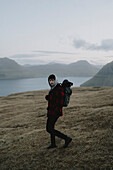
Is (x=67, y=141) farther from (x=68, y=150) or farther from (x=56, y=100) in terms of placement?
(x=56, y=100)

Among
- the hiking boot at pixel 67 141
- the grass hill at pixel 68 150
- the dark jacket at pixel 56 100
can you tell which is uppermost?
the dark jacket at pixel 56 100

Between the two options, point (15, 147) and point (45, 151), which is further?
point (15, 147)

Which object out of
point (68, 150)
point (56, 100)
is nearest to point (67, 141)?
point (68, 150)

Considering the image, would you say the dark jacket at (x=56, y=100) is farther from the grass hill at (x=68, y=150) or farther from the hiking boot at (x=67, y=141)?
the grass hill at (x=68, y=150)

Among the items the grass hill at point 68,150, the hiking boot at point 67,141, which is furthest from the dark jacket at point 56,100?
the grass hill at point 68,150

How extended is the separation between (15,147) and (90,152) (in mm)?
5675

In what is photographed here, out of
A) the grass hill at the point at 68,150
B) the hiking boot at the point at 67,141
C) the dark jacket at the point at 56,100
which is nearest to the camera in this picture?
the grass hill at the point at 68,150

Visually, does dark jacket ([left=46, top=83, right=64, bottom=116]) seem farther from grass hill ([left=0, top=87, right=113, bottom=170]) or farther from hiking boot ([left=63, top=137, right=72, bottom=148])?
grass hill ([left=0, top=87, right=113, bottom=170])

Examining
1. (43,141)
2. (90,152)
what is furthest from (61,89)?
(43,141)

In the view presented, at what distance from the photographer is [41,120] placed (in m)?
18.3

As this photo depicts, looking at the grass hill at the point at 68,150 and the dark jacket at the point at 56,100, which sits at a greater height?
the dark jacket at the point at 56,100

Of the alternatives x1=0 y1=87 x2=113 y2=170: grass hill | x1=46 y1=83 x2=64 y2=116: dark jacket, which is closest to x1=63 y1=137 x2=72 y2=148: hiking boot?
x1=0 y1=87 x2=113 y2=170: grass hill

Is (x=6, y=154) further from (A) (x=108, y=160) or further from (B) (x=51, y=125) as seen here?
(A) (x=108, y=160)

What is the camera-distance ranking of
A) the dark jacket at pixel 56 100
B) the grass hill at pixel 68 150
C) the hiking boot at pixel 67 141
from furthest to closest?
1. the hiking boot at pixel 67 141
2. the dark jacket at pixel 56 100
3. the grass hill at pixel 68 150
